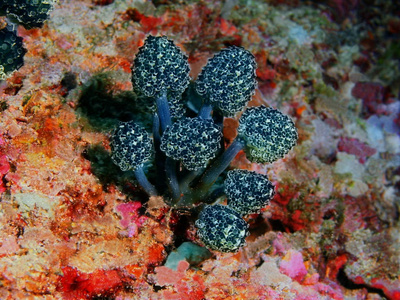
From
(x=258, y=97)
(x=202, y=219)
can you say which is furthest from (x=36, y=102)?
(x=258, y=97)

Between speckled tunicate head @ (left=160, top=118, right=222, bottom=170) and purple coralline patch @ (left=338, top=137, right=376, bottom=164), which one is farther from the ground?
speckled tunicate head @ (left=160, top=118, right=222, bottom=170)

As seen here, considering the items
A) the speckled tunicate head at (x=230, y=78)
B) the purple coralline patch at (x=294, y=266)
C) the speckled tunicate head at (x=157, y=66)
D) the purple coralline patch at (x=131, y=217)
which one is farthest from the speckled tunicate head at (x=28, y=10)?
the purple coralline patch at (x=294, y=266)

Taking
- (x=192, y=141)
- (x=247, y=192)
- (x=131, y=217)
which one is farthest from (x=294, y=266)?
(x=192, y=141)

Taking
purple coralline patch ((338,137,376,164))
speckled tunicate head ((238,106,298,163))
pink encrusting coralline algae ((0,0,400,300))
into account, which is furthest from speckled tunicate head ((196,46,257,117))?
purple coralline patch ((338,137,376,164))

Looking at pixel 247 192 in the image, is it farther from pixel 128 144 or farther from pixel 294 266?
pixel 294 266

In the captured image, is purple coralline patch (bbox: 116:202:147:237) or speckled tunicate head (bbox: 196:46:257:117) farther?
purple coralline patch (bbox: 116:202:147:237)

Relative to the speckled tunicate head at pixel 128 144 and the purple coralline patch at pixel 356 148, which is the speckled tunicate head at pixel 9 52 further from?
the purple coralline patch at pixel 356 148

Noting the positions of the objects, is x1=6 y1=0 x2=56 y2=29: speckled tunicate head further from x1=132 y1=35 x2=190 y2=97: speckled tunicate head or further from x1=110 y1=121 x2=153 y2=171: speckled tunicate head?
x1=110 y1=121 x2=153 y2=171: speckled tunicate head
